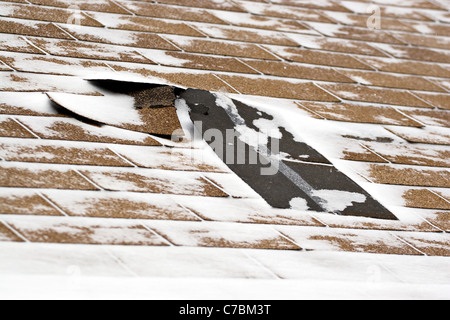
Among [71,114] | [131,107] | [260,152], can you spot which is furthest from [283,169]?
[71,114]

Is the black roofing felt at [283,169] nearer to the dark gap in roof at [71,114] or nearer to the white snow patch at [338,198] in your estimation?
the white snow patch at [338,198]

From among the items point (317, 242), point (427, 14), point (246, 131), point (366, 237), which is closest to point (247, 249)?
point (317, 242)

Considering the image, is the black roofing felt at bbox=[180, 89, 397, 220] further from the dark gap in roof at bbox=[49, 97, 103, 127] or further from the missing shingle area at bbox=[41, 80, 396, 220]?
the dark gap in roof at bbox=[49, 97, 103, 127]

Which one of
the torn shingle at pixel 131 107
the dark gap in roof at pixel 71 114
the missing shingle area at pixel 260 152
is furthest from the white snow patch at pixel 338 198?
the dark gap in roof at pixel 71 114

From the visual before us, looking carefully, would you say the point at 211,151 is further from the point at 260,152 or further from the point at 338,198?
the point at 338,198

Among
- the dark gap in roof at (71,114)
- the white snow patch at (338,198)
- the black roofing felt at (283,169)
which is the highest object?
the dark gap in roof at (71,114)

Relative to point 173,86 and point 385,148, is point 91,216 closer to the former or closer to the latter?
point 173,86

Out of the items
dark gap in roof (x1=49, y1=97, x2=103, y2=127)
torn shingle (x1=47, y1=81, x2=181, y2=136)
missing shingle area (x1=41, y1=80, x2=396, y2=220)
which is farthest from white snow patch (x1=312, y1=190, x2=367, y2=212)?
dark gap in roof (x1=49, y1=97, x2=103, y2=127)
